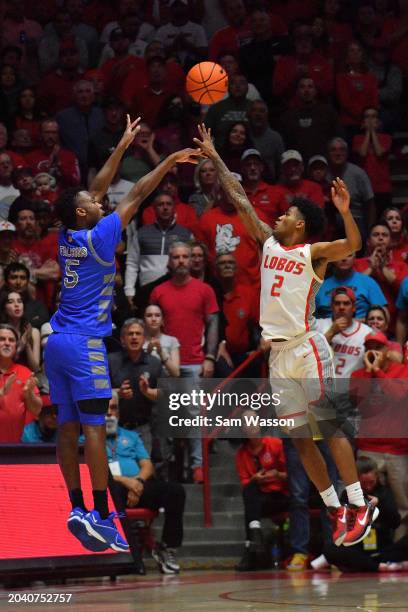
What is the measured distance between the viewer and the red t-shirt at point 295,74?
18.9m

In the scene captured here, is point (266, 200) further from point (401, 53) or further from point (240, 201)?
point (240, 201)

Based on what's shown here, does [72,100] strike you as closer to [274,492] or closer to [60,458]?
[274,492]

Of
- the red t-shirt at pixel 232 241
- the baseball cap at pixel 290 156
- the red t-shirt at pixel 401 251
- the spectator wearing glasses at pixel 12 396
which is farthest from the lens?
the baseball cap at pixel 290 156

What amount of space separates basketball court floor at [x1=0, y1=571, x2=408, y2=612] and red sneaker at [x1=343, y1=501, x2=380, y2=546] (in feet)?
1.75

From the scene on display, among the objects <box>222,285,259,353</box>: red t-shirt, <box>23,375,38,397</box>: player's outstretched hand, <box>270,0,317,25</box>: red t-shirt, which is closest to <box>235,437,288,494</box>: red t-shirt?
<box>222,285,259,353</box>: red t-shirt

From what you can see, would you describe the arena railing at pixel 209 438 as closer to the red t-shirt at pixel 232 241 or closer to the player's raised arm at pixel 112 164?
the red t-shirt at pixel 232 241

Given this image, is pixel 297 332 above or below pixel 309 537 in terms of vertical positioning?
above

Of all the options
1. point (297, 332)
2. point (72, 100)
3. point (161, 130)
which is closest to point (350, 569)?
point (297, 332)

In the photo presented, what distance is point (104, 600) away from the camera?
36.0 ft

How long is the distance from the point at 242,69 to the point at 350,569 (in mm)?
8856

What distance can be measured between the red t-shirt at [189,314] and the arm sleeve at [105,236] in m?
5.17

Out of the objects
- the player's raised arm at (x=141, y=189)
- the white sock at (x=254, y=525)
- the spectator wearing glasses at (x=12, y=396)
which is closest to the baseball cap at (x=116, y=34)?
the spectator wearing glasses at (x=12, y=396)

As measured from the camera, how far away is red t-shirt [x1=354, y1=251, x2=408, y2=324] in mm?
16000

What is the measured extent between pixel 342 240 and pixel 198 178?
24.7 feet
